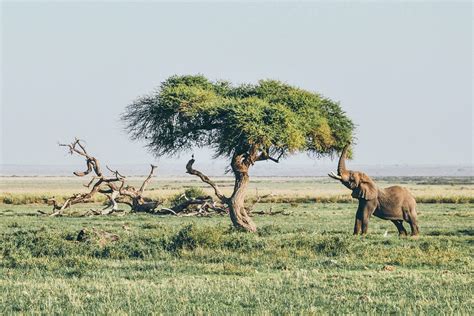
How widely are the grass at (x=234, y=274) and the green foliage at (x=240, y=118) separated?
3.41 meters

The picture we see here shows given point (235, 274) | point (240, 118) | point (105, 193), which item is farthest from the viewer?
point (105, 193)

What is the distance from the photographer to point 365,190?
Result: 2930 cm

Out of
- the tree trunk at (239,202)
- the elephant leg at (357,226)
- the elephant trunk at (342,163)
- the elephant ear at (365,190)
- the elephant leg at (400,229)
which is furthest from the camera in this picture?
the tree trunk at (239,202)

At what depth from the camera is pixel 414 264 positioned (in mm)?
20453

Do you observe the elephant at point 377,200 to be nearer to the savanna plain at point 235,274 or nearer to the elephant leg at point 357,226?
the elephant leg at point 357,226

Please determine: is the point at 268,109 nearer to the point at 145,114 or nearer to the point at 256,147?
the point at 256,147

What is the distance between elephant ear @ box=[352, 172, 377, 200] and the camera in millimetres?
29234

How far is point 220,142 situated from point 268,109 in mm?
2152

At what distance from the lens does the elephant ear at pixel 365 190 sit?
2923 cm

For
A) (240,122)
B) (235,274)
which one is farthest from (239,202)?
(235,274)

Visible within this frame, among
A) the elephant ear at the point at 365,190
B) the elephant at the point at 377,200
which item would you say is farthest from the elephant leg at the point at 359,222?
the elephant ear at the point at 365,190

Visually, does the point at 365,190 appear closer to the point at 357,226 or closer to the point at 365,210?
the point at 365,210

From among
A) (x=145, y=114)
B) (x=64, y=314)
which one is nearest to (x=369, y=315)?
(x=64, y=314)

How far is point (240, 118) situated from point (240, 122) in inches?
5.4
